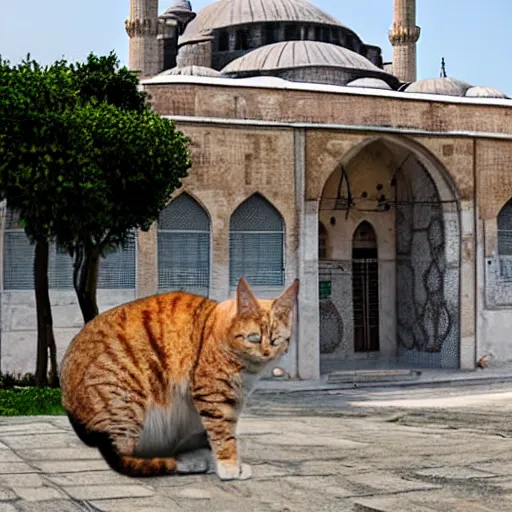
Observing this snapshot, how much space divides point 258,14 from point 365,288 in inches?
465

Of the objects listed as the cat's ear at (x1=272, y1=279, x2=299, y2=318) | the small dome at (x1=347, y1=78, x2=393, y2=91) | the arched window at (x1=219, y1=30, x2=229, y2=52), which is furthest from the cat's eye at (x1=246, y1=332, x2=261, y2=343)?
the arched window at (x1=219, y1=30, x2=229, y2=52)

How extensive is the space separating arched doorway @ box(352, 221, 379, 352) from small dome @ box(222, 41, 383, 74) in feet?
20.3

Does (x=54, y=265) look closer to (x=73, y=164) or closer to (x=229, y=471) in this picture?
(x=73, y=164)

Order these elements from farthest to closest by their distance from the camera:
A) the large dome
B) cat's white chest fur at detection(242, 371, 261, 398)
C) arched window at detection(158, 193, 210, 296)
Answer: the large dome, arched window at detection(158, 193, 210, 296), cat's white chest fur at detection(242, 371, 261, 398)

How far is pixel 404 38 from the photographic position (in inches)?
1257

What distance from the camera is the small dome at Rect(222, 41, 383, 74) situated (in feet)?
80.6

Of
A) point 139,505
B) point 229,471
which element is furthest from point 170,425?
point 139,505

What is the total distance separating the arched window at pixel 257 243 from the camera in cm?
1647

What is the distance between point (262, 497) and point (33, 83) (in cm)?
846

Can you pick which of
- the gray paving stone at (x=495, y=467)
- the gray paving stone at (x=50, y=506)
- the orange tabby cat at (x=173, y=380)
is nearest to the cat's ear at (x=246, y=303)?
Result: the orange tabby cat at (x=173, y=380)

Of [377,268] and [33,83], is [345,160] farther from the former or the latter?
[33,83]

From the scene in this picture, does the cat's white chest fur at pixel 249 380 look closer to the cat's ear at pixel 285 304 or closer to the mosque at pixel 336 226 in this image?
the cat's ear at pixel 285 304

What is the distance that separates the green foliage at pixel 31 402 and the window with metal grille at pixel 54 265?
3295 millimetres

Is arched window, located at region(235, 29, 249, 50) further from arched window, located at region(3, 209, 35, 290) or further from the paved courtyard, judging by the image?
the paved courtyard
